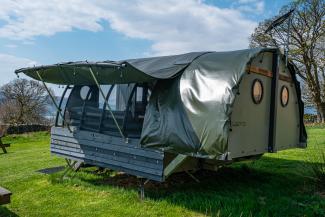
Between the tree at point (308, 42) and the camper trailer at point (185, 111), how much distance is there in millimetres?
18610

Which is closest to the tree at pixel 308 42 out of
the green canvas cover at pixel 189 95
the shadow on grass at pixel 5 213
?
the green canvas cover at pixel 189 95

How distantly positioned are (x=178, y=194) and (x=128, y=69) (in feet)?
8.36

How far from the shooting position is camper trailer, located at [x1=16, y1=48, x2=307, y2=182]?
5844 millimetres

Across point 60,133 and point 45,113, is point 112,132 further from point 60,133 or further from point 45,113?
point 45,113

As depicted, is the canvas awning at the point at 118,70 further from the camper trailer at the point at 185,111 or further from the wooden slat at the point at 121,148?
the wooden slat at the point at 121,148

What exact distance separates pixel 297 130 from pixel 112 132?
13.6 feet

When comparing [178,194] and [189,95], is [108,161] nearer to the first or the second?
[178,194]

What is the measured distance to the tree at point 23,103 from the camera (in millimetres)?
28734

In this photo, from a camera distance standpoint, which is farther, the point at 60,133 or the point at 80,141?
the point at 60,133

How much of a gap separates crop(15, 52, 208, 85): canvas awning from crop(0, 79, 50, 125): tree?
72.0ft

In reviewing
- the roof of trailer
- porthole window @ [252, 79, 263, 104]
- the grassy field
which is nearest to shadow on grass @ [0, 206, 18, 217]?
the grassy field

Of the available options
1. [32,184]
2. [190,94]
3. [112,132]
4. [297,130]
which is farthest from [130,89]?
[297,130]

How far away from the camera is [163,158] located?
6.24 meters

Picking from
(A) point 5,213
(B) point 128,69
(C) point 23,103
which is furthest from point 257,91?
(C) point 23,103
